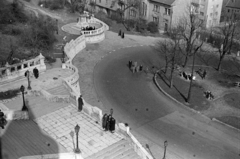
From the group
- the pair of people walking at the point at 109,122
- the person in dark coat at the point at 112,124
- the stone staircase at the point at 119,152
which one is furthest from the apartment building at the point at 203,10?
the stone staircase at the point at 119,152

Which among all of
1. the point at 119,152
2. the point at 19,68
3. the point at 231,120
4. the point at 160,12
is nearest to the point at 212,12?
the point at 160,12

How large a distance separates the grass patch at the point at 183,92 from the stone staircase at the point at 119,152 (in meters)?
13.7

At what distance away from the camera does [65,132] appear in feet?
90.3

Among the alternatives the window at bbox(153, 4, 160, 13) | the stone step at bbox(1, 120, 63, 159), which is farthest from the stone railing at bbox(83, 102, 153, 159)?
the window at bbox(153, 4, 160, 13)

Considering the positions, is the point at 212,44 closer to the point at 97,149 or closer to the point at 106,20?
the point at 106,20

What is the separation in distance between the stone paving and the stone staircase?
1.23 feet

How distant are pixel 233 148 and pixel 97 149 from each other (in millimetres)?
13309

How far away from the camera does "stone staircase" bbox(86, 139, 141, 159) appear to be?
82.2ft

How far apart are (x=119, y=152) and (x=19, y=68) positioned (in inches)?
691

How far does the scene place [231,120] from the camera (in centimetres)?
3550

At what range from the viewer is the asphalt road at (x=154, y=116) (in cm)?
3064

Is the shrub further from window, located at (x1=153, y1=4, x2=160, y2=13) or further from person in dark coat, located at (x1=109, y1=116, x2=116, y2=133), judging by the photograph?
person in dark coat, located at (x1=109, y1=116, x2=116, y2=133)

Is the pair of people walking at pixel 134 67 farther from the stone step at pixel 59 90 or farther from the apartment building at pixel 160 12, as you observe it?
the apartment building at pixel 160 12

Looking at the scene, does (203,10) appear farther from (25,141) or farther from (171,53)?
(25,141)
